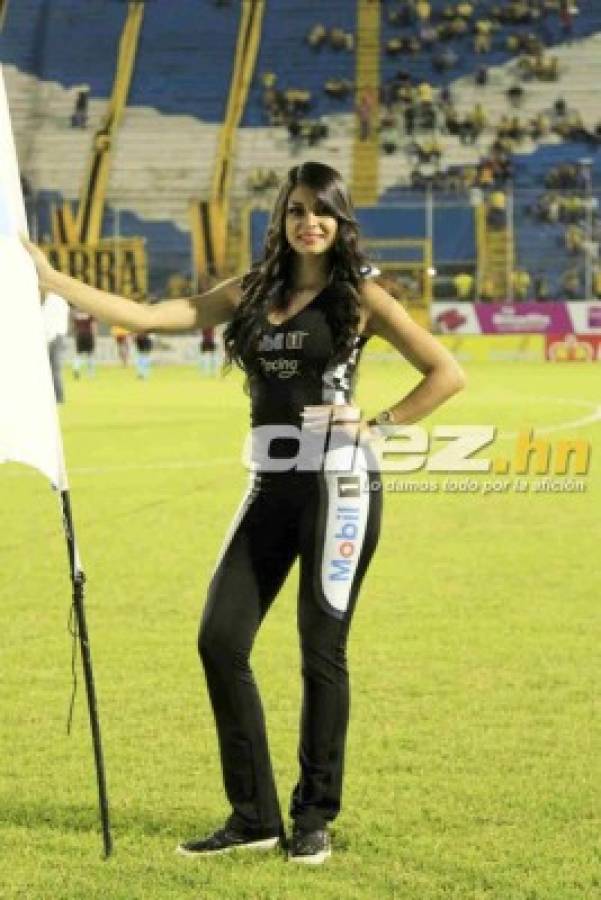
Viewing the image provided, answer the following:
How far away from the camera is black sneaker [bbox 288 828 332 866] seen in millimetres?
5816

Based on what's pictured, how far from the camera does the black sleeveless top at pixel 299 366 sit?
5.81m

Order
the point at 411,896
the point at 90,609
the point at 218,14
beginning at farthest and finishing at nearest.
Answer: the point at 218,14, the point at 90,609, the point at 411,896

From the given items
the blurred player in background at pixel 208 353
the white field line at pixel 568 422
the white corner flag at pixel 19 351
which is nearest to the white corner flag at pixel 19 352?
the white corner flag at pixel 19 351

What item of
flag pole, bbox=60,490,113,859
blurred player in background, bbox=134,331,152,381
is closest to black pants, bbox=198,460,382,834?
flag pole, bbox=60,490,113,859

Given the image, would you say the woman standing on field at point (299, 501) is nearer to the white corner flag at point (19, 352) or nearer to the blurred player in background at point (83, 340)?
the white corner flag at point (19, 352)

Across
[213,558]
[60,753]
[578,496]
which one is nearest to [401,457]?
[578,496]

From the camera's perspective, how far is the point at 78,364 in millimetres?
44625

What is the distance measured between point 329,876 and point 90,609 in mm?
5698

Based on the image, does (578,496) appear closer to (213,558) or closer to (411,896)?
(213,558)

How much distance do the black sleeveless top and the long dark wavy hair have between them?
0.03 metres

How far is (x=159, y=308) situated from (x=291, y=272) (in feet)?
1.53

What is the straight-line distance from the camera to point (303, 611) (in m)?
5.94

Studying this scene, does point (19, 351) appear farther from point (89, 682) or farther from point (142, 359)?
point (142, 359)

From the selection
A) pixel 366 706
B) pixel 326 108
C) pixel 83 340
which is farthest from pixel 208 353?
pixel 366 706
